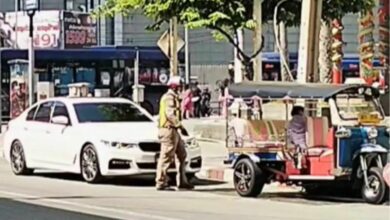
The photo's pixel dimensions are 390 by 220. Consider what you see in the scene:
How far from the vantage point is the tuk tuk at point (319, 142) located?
16031 mm

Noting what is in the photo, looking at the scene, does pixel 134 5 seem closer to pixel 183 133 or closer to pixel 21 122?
pixel 21 122

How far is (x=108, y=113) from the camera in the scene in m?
20.2

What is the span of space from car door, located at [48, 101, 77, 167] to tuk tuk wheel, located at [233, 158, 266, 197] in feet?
12.2

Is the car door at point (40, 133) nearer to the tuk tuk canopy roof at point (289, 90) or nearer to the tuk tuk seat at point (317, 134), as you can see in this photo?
the tuk tuk canopy roof at point (289, 90)

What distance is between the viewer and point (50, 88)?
118ft

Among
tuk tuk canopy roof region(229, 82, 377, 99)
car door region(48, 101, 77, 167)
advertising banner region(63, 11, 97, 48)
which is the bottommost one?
car door region(48, 101, 77, 167)

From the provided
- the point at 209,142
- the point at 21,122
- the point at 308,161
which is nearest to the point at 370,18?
the point at 209,142

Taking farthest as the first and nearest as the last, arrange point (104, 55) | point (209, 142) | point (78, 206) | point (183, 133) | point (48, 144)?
point (104, 55)
point (209, 142)
point (48, 144)
point (183, 133)
point (78, 206)

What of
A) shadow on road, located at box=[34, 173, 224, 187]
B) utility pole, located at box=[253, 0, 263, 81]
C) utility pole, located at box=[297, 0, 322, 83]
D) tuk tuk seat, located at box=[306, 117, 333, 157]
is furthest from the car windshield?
utility pole, located at box=[253, 0, 263, 81]

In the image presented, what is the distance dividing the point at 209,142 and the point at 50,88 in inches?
377

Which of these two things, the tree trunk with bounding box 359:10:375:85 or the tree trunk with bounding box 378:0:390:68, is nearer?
the tree trunk with bounding box 378:0:390:68

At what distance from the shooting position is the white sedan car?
737 inches

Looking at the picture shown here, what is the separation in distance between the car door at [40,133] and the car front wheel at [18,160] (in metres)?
0.37

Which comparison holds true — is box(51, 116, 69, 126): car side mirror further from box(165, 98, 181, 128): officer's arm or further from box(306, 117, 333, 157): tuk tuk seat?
box(306, 117, 333, 157): tuk tuk seat
